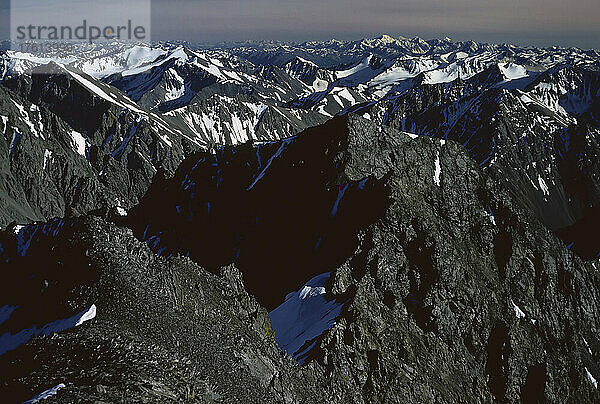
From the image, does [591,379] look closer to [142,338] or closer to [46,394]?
[142,338]

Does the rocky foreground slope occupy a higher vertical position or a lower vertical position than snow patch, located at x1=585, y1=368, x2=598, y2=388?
higher

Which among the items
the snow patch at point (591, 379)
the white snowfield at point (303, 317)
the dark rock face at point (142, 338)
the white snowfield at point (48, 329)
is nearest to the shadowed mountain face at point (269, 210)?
the white snowfield at point (303, 317)

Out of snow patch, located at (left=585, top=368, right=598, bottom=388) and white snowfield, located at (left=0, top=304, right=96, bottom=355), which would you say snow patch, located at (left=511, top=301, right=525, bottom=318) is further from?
white snowfield, located at (left=0, top=304, right=96, bottom=355)

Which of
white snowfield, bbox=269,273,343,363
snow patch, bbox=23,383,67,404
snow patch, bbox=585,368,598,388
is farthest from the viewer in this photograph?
snow patch, bbox=585,368,598,388

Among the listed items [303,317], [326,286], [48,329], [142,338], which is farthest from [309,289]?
[142,338]

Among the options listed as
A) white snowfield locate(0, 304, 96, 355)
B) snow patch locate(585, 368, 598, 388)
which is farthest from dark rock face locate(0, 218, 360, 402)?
snow patch locate(585, 368, 598, 388)

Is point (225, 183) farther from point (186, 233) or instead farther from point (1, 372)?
point (1, 372)
